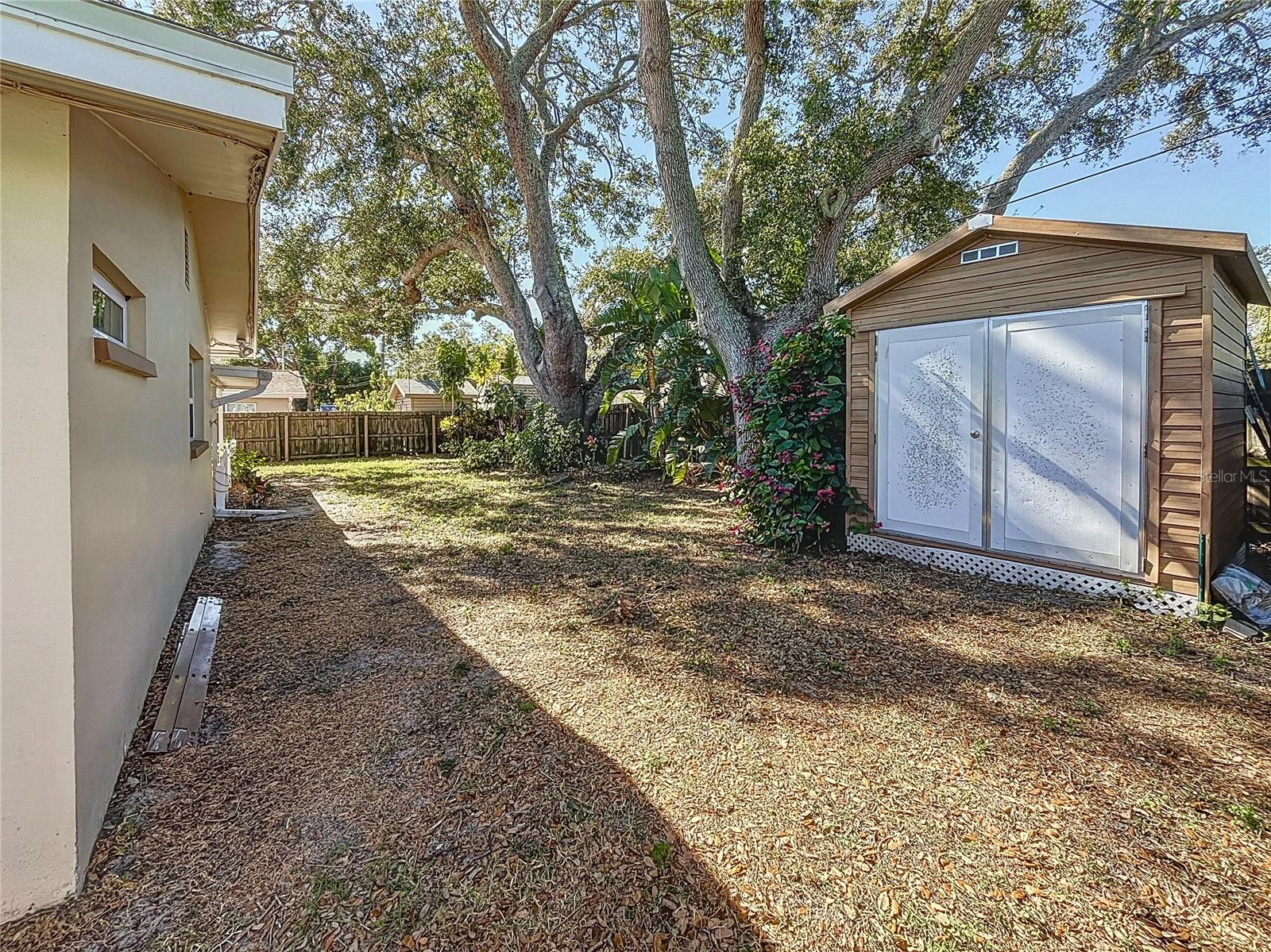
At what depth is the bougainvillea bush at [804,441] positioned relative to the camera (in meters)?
5.88

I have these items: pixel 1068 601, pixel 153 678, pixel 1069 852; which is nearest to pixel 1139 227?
pixel 1068 601

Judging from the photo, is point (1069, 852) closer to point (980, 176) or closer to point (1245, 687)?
point (1245, 687)

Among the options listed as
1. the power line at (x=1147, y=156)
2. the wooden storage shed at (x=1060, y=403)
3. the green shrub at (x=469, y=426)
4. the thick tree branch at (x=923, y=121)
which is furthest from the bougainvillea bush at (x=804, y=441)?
the green shrub at (x=469, y=426)

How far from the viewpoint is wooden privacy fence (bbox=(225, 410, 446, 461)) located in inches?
618

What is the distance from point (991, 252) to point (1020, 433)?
154cm

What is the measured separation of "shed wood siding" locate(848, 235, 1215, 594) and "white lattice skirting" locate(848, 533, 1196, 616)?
0.39 ft

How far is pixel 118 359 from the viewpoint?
239 cm

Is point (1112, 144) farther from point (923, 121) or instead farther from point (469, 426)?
point (469, 426)

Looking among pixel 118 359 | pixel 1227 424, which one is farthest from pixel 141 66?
pixel 1227 424

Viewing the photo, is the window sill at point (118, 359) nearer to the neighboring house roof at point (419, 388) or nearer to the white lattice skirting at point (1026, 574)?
the white lattice skirting at point (1026, 574)

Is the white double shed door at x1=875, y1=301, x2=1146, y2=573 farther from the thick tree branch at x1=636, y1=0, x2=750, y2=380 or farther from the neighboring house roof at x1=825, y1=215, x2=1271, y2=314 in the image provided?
the thick tree branch at x1=636, y1=0, x2=750, y2=380

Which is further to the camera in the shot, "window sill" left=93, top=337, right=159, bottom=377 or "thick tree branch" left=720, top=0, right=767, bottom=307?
"thick tree branch" left=720, top=0, right=767, bottom=307

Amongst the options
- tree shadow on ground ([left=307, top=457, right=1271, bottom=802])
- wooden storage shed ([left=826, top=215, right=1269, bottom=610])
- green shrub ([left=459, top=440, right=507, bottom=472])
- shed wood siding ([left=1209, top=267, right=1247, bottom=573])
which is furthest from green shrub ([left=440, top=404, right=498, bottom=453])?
shed wood siding ([left=1209, top=267, right=1247, bottom=573])

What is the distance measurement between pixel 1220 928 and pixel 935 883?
763 mm
